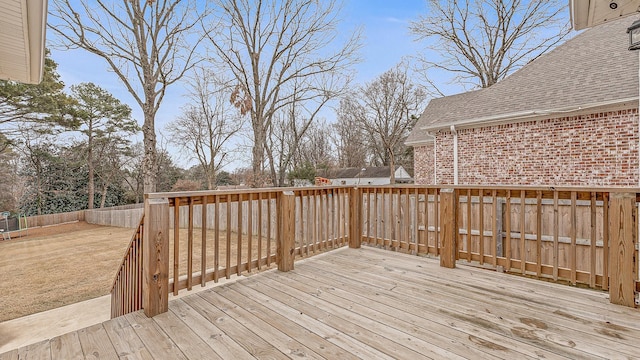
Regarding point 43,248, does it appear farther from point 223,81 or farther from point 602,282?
point 602,282

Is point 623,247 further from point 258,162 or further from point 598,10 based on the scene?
point 258,162

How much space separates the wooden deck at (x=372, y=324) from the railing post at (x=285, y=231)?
0.30 meters

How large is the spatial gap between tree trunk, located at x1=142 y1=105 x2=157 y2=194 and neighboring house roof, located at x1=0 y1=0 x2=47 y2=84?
581cm

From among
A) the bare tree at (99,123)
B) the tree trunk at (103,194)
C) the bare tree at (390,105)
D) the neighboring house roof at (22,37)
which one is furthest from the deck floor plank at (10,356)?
the tree trunk at (103,194)

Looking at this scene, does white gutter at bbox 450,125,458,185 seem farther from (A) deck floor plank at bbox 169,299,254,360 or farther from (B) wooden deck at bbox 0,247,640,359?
(A) deck floor plank at bbox 169,299,254,360

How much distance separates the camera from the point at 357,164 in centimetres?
2669

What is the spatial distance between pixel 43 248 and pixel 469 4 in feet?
65.8

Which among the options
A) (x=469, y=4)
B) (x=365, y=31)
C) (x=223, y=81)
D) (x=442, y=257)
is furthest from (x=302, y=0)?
(x=442, y=257)

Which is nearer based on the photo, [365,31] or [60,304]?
[60,304]

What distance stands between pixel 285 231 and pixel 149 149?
7858 mm

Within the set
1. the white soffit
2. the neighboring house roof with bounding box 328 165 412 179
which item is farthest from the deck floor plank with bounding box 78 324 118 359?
the neighboring house roof with bounding box 328 165 412 179

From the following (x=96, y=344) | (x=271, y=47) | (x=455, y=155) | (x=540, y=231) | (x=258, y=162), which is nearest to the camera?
(x=96, y=344)

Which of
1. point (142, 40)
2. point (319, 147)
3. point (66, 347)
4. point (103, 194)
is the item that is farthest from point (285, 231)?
point (319, 147)

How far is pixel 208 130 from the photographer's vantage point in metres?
17.0
